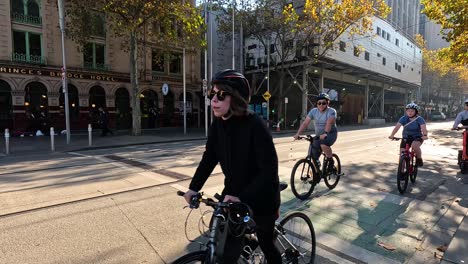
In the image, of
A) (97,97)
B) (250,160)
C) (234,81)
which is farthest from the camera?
(97,97)

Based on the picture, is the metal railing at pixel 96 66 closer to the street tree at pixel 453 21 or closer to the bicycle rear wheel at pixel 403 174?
the street tree at pixel 453 21

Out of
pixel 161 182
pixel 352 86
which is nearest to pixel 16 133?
pixel 161 182

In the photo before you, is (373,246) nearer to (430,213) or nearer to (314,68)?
(430,213)

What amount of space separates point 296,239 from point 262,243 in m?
0.78

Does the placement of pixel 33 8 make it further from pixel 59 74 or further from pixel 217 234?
pixel 217 234

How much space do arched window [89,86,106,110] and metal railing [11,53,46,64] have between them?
3689 mm

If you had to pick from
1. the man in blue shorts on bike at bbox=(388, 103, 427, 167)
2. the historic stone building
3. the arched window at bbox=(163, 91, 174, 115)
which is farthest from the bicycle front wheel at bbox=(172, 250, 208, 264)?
the arched window at bbox=(163, 91, 174, 115)

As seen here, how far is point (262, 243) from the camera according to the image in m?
2.39

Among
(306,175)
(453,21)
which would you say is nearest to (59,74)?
(306,175)

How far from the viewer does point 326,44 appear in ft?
83.0

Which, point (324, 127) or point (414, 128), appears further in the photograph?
point (414, 128)

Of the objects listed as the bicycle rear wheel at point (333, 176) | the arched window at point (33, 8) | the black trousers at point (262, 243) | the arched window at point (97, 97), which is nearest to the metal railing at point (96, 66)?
the arched window at point (97, 97)

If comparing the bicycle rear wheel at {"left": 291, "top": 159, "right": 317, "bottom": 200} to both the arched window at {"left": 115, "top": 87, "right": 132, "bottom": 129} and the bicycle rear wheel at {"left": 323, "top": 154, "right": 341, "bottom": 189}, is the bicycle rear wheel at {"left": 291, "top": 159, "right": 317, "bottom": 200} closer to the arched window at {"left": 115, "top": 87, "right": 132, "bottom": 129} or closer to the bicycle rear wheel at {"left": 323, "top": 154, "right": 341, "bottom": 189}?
the bicycle rear wheel at {"left": 323, "top": 154, "right": 341, "bottom": 189}

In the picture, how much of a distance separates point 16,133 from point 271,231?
70.8ft
